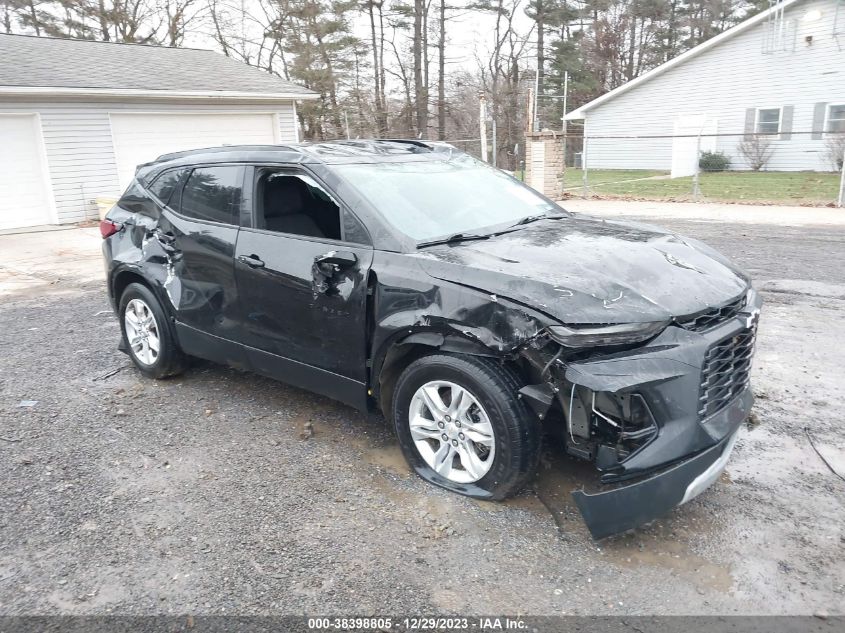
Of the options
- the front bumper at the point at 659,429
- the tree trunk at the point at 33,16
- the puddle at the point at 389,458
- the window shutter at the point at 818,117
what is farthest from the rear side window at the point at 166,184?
the tree trunk at the point at 33,16

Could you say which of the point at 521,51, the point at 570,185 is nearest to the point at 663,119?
the point at 570,185

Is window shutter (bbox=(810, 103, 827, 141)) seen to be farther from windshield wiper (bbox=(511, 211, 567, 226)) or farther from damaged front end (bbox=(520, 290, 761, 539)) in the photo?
damaged front end (bbox=(520, 290, 761, 539))

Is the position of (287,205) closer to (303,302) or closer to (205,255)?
(205,255)

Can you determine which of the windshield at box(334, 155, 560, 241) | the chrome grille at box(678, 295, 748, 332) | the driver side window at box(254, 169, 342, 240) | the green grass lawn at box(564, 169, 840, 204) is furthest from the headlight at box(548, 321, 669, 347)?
the green grass lawn at box(564, 169, 840, 204)

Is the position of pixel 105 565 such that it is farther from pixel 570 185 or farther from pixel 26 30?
pixel 26 30

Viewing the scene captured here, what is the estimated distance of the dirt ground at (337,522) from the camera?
8.96 feet

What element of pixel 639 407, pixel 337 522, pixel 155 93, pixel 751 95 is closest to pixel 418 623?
pixel 337 522

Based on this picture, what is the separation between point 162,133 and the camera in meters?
16.4

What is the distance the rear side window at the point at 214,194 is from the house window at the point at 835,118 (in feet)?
78.3

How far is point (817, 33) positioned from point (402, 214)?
80.7 ft

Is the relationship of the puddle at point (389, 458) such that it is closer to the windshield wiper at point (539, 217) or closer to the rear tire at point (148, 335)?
the windshield wiper at point (539, 217)

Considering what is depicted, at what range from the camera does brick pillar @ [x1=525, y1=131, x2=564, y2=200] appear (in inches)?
658

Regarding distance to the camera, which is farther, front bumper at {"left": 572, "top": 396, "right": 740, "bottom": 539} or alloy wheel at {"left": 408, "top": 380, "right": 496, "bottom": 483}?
alloy wheel at {"left": 408, "top": 380, "right": 496, "bottom": 483}

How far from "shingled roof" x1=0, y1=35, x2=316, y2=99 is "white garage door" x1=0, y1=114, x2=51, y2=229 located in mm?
973
